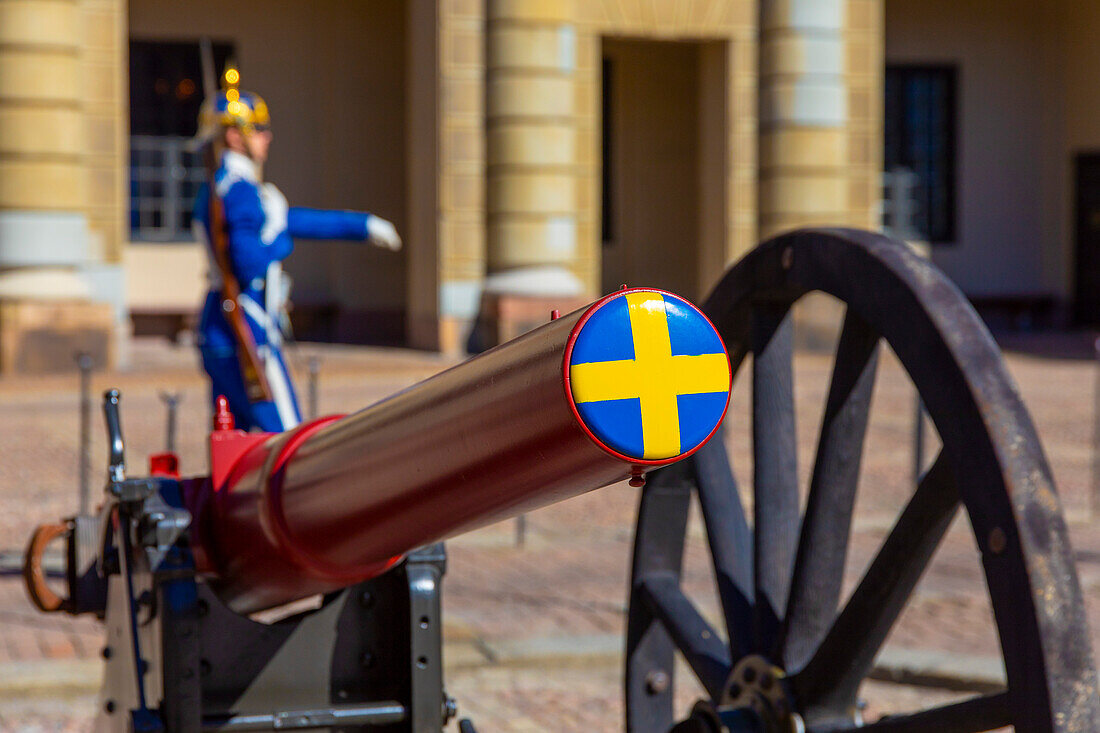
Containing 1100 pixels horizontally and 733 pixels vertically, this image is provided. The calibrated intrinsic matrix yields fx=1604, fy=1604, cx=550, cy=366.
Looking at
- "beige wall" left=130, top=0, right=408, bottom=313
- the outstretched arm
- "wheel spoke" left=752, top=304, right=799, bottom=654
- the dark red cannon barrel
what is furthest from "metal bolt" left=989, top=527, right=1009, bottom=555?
"beige wall" left=130, top=0, right=408, bottom=313

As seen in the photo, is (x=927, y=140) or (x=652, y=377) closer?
(x=652, y=377)

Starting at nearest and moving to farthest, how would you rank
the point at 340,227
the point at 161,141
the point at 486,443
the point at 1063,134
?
1. the point at 486,443
2. the point at 340,227
3. the point at 161,141
4. the point at 1063,134

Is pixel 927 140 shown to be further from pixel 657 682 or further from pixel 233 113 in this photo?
pixel 657 682

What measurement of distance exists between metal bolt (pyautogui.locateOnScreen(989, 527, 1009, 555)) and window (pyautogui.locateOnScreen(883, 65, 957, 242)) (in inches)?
729

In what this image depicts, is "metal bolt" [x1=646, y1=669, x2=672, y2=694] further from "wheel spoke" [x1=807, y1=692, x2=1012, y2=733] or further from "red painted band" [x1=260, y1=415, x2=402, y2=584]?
"wheel spoke" [x1=807, y1=692, x2=1012, y2=733]

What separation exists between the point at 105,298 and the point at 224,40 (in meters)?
4.24

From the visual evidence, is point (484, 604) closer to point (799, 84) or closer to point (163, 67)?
point (799, 84)

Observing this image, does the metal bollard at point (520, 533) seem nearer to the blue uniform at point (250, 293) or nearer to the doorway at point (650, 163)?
the blue uniform at point (250, 293)

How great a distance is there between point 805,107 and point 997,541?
14427 millimetres

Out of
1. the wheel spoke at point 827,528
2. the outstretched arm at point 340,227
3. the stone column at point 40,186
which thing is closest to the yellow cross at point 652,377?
the wheel spoke at point 827,528

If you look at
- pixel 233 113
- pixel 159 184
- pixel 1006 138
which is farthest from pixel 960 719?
pixel 1006 138

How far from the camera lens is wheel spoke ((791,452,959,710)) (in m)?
2.10

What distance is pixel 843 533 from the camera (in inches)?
92.8

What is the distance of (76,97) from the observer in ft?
46.8
